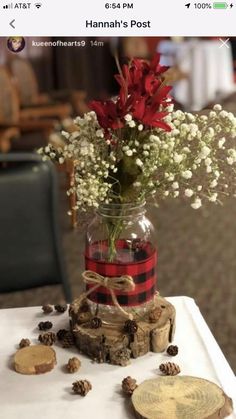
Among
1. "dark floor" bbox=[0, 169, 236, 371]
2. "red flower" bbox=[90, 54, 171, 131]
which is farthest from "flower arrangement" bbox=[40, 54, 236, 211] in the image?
"dark floor" bbox=[0, 169, 236, 371]

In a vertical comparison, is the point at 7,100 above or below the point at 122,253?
above

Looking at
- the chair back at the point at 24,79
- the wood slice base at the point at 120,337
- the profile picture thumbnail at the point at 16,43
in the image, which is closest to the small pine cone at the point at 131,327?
the wood slice base at the point at 120,337

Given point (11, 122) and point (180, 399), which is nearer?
point (180, 399)

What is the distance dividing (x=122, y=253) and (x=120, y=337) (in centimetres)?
13

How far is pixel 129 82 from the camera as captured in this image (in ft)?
2.95

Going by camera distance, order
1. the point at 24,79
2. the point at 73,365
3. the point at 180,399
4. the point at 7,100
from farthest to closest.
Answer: the point at 24,79
the point at 7,100
the point at 73,365
the point at 180,399

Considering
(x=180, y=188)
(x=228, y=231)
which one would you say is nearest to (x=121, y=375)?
(x=180, y=188)

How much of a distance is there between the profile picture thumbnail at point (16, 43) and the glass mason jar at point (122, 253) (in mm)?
492

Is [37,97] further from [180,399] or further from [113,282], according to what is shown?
[180,399]

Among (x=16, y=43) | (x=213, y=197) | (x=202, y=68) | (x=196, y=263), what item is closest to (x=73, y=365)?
(x=213, y=197)

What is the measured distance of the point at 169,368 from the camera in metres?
0.93

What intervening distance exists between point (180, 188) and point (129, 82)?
19 cm

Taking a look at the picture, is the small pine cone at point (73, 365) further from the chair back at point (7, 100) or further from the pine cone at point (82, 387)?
the chair back at point (7, 100)
